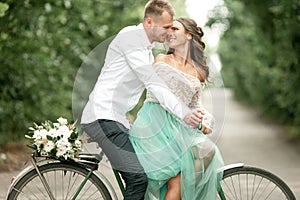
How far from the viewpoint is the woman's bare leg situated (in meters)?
5.24

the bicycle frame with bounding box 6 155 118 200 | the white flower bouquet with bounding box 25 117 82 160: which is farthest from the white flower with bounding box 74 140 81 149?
the bicycle frame with bounding box 6 155 118 200

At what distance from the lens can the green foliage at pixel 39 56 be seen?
11930mm

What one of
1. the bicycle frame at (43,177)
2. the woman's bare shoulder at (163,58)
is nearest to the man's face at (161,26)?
the woman's bare shoulder at (163,58)

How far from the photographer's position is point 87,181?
17.4ft

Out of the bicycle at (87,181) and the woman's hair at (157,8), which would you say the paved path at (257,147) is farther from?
the woman's hair at (157,8)

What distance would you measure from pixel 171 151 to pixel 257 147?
11898 mm

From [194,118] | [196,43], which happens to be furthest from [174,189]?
[196,43]

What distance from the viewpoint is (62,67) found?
15578 millimetres

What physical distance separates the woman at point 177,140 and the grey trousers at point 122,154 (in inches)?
3.6

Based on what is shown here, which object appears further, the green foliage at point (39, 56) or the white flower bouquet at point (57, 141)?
the green foliage at point (39, 56)

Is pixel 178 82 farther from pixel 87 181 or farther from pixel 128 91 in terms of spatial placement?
pixel 87 181

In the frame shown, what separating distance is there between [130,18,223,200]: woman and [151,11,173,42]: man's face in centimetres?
9

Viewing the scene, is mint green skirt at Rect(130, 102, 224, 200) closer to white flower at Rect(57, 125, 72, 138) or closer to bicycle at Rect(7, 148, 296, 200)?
bicycle at Rect(7, 148, 296, 200)

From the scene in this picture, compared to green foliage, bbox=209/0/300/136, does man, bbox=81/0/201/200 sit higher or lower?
lower
